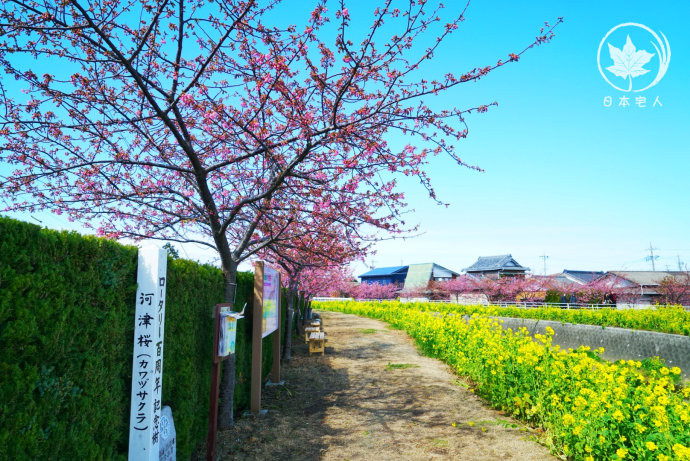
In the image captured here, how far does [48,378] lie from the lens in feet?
7.14

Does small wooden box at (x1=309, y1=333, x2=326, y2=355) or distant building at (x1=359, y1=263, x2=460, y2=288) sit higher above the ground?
distant building at (x1=359, y1=263, x2=460, y2=288)

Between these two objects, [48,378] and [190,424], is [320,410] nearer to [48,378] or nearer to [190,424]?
[190,424]

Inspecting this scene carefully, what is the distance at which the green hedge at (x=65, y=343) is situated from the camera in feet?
6.40

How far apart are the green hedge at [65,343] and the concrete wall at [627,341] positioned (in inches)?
407

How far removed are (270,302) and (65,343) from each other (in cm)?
494

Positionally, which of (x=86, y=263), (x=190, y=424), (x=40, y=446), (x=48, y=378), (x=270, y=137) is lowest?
(x=190, y=424)

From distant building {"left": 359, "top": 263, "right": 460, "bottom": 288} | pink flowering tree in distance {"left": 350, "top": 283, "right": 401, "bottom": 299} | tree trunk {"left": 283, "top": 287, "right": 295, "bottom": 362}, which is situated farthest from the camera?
pink flowering tree in distance {"left": 350, "top": 283, "right": 401, "bottom": 299}

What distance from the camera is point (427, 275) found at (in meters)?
52.2

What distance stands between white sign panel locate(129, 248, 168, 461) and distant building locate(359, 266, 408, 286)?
185ft

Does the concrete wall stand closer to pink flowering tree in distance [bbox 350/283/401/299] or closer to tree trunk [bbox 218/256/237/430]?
tree trunk [bbox 218/256/237/430]

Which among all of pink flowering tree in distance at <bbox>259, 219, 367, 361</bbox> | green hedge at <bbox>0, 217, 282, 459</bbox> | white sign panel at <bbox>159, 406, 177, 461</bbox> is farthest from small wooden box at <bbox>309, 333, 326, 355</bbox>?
green hedge at <bbox>0, 217, 282, 459</bbox>

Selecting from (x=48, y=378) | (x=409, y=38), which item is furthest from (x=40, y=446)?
(x=409, y=38)

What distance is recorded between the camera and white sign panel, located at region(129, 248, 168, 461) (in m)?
3.05

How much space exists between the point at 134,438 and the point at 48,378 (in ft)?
3.85
